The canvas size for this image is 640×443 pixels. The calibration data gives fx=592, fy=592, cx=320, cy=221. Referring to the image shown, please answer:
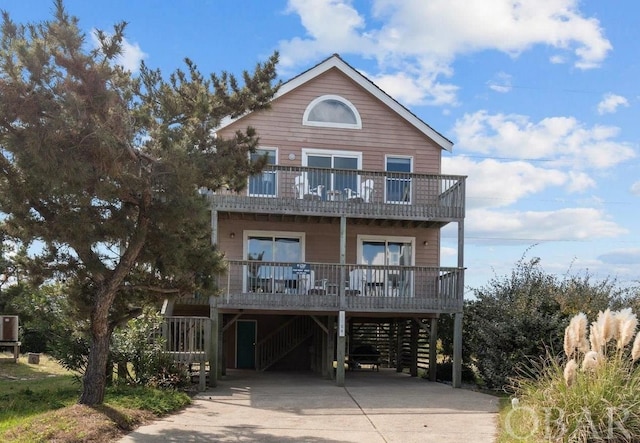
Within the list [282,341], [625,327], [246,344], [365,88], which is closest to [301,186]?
[365,88]

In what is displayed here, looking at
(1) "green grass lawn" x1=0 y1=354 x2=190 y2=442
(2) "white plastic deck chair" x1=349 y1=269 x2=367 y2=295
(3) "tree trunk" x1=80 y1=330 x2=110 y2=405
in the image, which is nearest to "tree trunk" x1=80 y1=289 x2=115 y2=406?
(3) "tree trunk" x1=80 y1=330 x2=110 y2=405

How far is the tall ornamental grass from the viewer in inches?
227

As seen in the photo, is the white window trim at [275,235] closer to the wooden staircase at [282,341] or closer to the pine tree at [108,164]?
the wooden staircase at [282,341]

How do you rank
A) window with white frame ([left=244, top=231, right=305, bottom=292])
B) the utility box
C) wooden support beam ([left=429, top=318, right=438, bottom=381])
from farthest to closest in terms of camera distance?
the utility box
window with white frame ([left=244, top=231, right=305, bottom=292])
wooden support beam ([left=429, top=318, right=438, bottom=381])

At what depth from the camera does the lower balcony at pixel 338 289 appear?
15.0 m

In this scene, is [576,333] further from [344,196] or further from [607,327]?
[344,196]

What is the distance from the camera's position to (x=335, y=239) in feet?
59.5

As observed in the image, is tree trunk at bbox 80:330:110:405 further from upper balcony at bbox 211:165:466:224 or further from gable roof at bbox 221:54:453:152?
gable roof at bbox 221:54:453:152

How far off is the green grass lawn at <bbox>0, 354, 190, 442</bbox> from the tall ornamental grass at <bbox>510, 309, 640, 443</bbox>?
5417 mm

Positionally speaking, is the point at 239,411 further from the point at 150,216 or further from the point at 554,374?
the point at 554,374

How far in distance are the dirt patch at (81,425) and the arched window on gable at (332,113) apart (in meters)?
11.1

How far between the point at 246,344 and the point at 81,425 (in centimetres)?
1183

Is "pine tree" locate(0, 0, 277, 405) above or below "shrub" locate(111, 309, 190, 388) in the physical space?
above

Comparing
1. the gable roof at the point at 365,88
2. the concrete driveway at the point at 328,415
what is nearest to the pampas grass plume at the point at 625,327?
the concrete driveway at the point at 328,415
